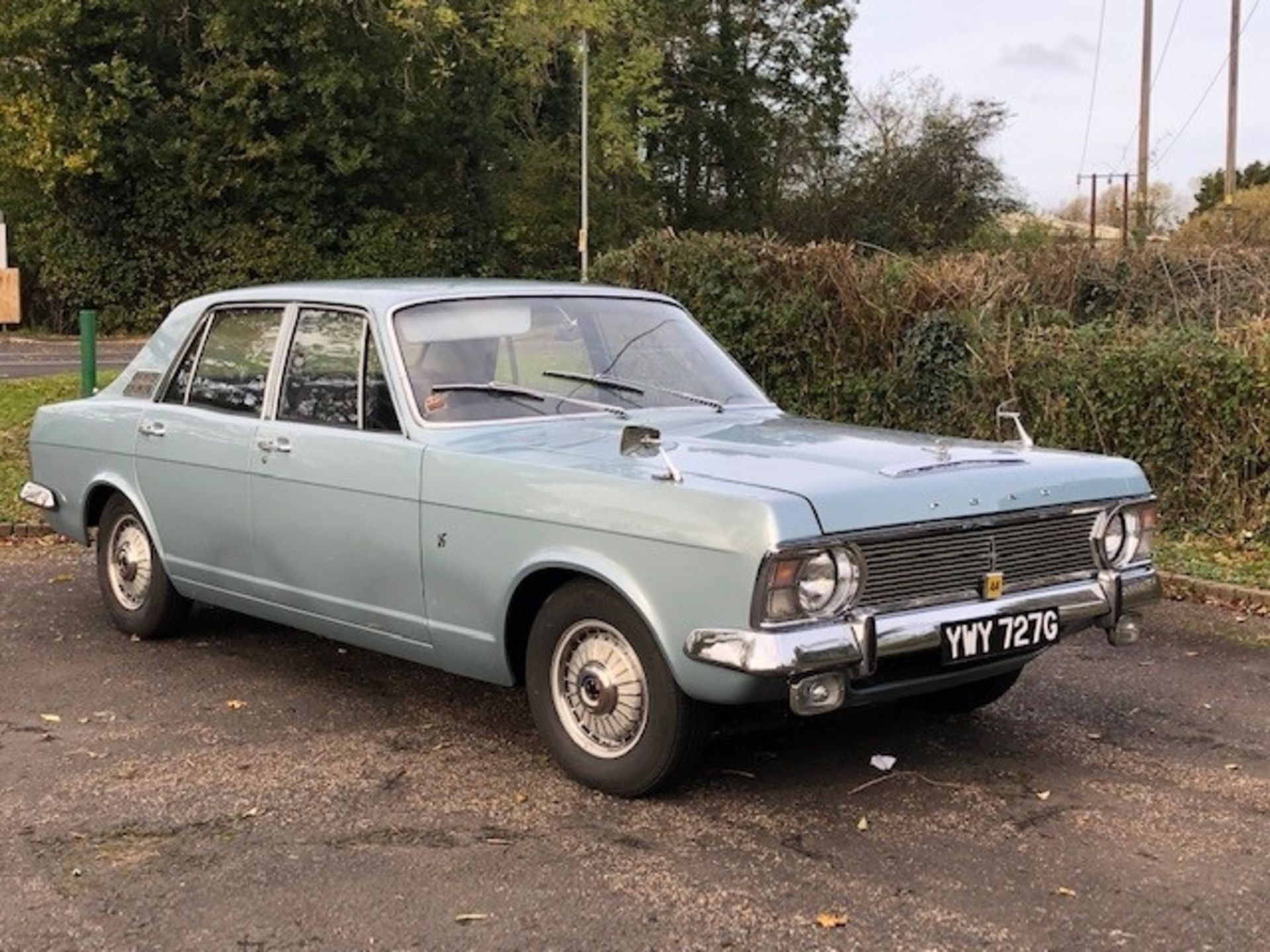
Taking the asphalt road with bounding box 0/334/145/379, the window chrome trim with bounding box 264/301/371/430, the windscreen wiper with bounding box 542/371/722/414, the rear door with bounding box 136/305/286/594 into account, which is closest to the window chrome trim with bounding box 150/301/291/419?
the rear door with bounding box 136/305/286/594

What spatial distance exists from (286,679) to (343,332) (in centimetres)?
154

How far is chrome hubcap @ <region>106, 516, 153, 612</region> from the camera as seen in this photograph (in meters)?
6.75

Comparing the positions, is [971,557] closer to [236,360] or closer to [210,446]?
[210,446]

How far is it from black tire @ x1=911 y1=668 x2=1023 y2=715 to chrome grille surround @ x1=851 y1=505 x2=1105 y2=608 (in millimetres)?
859

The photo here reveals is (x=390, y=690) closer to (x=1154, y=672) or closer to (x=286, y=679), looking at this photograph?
(x=286, y=679)

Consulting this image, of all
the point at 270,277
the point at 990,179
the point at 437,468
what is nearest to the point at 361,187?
the point at 270,277

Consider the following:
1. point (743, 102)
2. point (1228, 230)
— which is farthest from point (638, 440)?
point (743, 102)

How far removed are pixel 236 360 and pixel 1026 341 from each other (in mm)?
6121

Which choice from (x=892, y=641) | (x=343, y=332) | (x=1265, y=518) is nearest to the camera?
(x=892, y=641)

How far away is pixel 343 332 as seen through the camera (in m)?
5.77

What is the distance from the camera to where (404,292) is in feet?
18.9

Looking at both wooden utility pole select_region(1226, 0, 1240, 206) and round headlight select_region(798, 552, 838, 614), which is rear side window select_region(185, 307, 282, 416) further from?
wooden utility pole select_region(1226, 0, 1240, 206)

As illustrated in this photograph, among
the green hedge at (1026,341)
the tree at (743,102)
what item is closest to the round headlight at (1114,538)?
the green hedge at (1026,341)

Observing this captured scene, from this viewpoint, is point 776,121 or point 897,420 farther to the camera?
point 776,121
